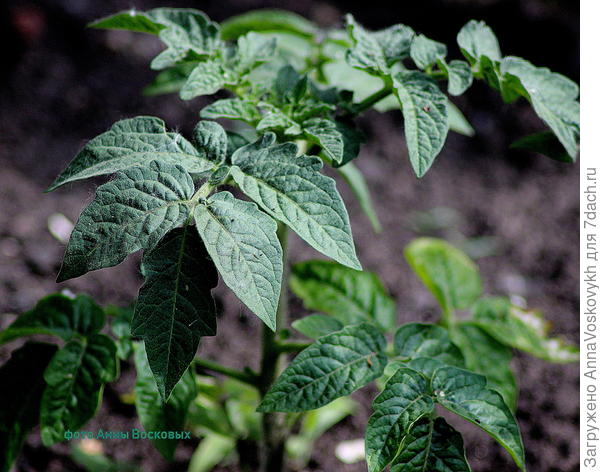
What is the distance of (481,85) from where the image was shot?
132 inches

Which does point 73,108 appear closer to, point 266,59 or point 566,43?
point 266,59

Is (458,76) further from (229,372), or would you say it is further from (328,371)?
(229,372)

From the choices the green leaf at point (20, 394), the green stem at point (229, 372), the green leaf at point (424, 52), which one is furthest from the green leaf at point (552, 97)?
the green leaf at point (20, 394)

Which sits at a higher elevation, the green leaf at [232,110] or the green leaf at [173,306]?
the green leaf at [232,110]

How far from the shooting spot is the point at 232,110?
1108 mm

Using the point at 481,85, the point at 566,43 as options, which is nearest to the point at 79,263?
the point at 481,85

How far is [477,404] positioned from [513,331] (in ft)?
1.76

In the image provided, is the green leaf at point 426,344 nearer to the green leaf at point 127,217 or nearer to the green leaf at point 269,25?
the green leaf at point 127,217

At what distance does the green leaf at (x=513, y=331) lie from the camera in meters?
1.49

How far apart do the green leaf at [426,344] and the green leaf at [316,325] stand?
123mm

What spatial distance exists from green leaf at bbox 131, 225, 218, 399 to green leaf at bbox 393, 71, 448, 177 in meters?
0.37

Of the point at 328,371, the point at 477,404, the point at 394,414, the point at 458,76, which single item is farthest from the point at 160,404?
the point at 458,76

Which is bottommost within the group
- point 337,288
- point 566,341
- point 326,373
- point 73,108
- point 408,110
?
point 566,341

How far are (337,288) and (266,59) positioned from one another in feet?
1.85
